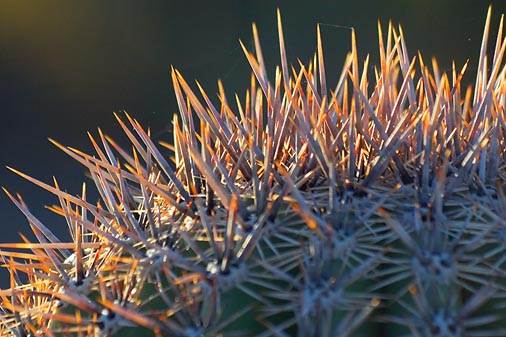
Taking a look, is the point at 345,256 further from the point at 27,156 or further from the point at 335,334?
the point at 27,156

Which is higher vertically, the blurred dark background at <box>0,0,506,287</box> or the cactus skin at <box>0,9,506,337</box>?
the cactus skin at <box>0,9,506,337</box>

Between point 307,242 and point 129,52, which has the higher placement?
point 307,242

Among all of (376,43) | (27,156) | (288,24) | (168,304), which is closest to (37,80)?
Result: (27,156)

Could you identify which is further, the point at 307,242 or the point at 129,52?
the point at 129,52

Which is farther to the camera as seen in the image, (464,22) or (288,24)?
(288,24)

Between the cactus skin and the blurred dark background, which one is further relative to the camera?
the blurred dark background
